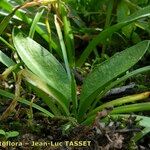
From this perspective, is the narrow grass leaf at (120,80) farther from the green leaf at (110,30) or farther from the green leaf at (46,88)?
the green leaf at (110,30)

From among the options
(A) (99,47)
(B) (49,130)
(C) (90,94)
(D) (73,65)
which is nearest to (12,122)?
(B) (49,130)

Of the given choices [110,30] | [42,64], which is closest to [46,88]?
[42,64]

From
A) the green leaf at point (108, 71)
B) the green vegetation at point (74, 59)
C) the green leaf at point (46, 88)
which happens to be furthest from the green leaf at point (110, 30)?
the green leaf at point (46, 88)

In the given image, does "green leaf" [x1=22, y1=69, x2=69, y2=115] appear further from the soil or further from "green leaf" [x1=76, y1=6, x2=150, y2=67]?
"green leaf" [x1=76, y1=6, x2=150, y2=67]

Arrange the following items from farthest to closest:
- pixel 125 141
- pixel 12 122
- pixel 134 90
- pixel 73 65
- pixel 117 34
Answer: pixel 117 34 < pixel 73 65 < pixel 134 90 < pixel 12 122 < pixel 125 141

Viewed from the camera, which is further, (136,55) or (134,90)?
(134,90)

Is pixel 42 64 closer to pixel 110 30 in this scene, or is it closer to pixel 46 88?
pixel 46 88

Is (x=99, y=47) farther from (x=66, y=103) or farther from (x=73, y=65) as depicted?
(x=66, y=103)
